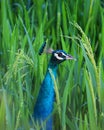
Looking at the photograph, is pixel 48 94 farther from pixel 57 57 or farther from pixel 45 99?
pixel 57 57

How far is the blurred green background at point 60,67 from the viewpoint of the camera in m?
2.01

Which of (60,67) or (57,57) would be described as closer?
(57,57)

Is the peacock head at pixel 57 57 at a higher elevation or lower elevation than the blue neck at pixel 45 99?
higher

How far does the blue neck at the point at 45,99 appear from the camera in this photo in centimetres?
217

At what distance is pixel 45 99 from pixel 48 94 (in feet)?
0.07

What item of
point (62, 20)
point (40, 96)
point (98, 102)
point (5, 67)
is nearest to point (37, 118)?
point (40, 96)

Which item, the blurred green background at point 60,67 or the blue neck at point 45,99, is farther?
the blue neck at point 45,99

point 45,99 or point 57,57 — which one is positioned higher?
point 57,57

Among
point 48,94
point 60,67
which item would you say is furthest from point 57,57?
point 60,67

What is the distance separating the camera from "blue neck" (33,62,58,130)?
217cm

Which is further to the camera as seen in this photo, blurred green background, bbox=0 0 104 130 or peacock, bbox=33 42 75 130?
peacock, bbox=33 42 75 130

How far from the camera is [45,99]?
2.19 meters

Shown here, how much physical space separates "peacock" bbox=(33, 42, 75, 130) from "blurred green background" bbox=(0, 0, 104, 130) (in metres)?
0.04

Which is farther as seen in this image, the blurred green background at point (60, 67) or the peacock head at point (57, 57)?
the peacock head at point (57, 57)
